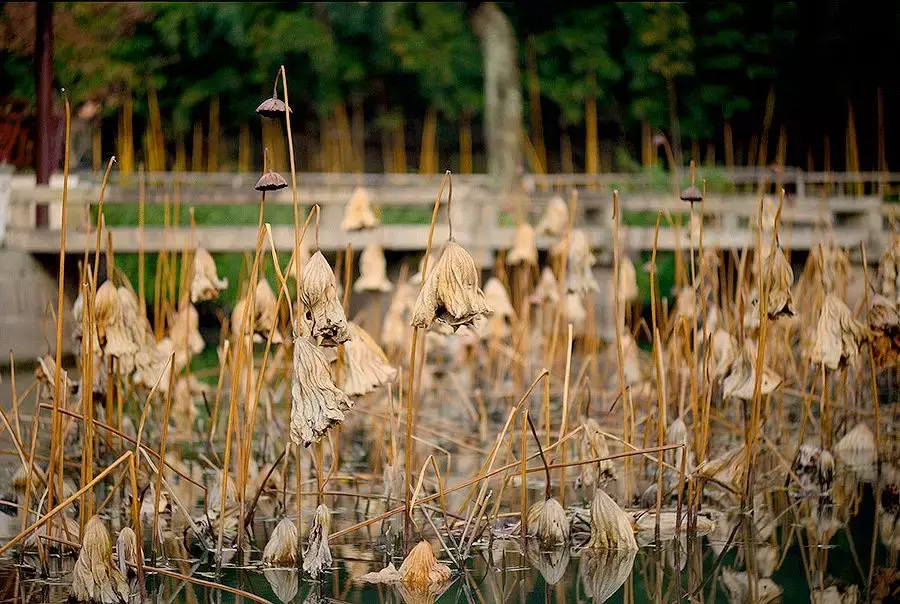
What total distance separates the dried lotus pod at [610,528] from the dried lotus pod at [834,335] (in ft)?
2.04

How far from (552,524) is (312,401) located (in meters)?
0.78

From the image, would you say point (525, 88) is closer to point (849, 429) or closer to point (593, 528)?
point (849, 429)

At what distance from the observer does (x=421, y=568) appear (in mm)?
2637

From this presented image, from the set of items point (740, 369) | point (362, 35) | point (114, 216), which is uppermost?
point (362, 35)

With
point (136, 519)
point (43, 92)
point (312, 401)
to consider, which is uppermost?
point (43, 92)

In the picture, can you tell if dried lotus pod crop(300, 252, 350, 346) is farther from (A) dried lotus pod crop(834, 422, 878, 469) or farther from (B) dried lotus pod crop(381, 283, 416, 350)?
(B) dried lotus pod crop(381, 283, 416, 350)

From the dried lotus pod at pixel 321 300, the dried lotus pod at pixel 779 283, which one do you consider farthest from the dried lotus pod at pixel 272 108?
the dried lotus pod at pixel 779 283

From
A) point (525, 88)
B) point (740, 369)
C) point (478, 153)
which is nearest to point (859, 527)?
point (740, 369)

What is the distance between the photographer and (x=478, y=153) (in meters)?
14.6

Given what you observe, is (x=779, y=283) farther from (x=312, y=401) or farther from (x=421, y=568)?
(x=312, y=401)

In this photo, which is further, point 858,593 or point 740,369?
point 740,369

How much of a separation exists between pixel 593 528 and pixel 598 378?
7.72ft

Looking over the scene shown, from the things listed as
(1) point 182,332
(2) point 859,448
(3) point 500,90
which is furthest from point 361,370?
(3) point 500,90

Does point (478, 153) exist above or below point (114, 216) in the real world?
above
